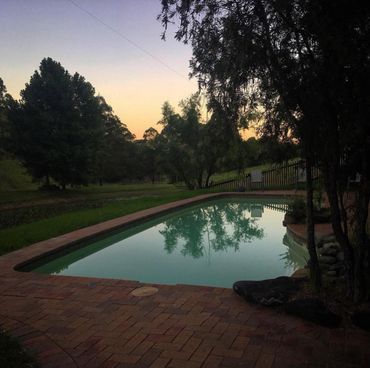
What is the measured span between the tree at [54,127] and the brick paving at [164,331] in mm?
19323

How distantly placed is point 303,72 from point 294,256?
535cm

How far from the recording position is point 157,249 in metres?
9.23

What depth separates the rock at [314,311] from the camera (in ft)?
11.8

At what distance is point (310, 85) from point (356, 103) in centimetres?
44

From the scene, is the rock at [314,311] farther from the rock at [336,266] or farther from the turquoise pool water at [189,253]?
the turquoise pool water at [189,253]

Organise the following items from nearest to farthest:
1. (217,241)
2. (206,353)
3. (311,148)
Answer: (206,353), (311,148), (217,241)

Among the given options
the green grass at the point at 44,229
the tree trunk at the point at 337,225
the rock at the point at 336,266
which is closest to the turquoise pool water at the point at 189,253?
the green grass at the point at 44,229

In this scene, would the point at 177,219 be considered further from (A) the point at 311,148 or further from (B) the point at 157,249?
(A) the point at 311,148

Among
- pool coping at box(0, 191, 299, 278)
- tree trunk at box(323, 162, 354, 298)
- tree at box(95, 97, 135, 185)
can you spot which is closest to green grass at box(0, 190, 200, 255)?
pool coping at box(0, 191, 299, 278)

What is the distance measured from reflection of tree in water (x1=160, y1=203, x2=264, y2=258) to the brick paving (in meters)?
4.10

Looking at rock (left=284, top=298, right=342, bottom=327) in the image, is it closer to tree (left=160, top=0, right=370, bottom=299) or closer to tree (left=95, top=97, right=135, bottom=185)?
tree (left=160, top=0, right=370, bottom=299)

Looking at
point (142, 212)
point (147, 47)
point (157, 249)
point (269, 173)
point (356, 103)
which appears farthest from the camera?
point (269, 173)

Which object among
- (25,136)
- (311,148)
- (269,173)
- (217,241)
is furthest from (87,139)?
(311,148)

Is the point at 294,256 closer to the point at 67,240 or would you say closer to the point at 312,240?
the point at 312,240
